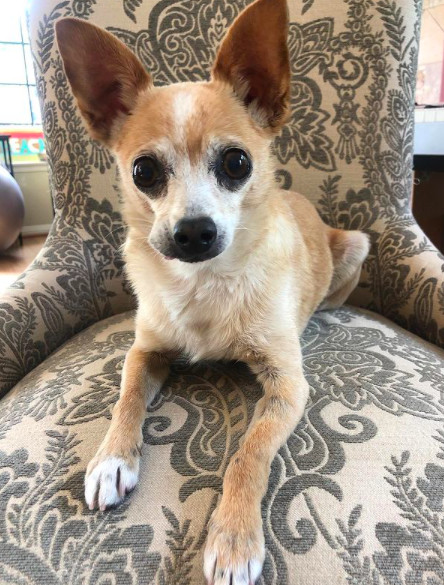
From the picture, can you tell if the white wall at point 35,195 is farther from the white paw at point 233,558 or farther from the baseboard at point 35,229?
the white paw at point 233,558

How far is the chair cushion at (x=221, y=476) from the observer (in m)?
0.75

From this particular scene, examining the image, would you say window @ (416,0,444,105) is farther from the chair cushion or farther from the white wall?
the white wall

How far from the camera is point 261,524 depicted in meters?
0.81

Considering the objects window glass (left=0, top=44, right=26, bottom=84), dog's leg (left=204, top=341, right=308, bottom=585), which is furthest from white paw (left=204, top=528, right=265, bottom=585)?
window glass (left=0, top=44, right=26, bottom=84)

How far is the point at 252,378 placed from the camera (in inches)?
48.8

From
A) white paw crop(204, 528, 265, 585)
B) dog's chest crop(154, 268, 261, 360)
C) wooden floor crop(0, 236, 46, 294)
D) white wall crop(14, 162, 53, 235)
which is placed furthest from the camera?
white wall crop(14, 162, 53, 235)

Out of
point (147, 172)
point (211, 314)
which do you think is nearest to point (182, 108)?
point (147, 172)

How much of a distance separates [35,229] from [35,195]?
0.41 meters

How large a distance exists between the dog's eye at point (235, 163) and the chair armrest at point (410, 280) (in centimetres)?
75

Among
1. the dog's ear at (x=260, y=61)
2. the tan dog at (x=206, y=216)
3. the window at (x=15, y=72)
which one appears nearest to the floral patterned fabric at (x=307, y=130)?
the tan dog at (x=206, y=216)

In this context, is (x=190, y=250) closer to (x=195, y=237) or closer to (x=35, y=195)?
(x=195, y=237)

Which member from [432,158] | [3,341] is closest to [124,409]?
[3,341]

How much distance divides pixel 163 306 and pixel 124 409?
0.33 m

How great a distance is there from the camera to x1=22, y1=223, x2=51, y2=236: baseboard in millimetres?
5664
